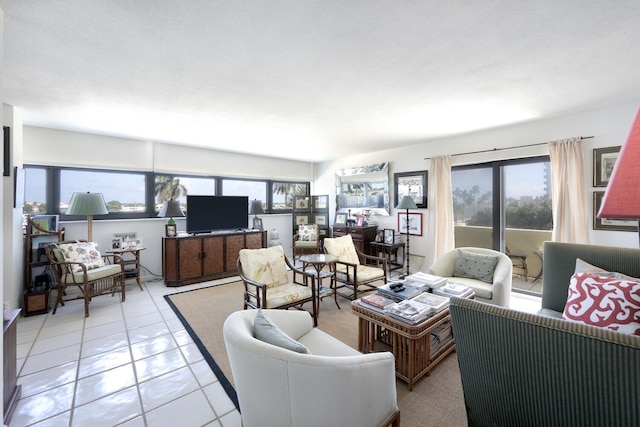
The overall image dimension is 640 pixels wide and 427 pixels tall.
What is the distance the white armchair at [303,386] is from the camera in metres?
1.03

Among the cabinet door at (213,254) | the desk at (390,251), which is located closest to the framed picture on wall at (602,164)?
the desk at (390,251)

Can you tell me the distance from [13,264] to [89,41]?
2749mm

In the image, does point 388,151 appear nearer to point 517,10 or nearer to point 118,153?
point 517,10

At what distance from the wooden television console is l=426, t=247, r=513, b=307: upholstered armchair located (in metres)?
3.44

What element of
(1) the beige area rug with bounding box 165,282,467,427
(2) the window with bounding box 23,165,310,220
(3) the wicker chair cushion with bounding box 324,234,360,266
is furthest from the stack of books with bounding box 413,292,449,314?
(2) the window with bounding box 23,165,310,220

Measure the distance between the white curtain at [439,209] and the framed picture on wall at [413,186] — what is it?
166mm

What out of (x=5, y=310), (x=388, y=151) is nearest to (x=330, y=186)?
(x=388, y=151)

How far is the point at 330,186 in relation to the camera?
21.8ft

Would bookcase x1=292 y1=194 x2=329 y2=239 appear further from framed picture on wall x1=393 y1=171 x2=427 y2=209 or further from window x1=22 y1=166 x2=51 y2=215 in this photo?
window x1=22 y1=166 x2=51 y2=215

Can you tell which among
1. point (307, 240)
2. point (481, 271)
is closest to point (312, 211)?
point (307, 240)

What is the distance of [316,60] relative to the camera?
2084mm

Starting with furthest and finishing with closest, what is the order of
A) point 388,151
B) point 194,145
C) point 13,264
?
point 388,151, point 194,145, point 13,264

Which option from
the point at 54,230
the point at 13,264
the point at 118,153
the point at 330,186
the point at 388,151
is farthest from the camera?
the point at 330,186

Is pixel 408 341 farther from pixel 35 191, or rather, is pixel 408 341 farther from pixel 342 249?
pixel 35 191
